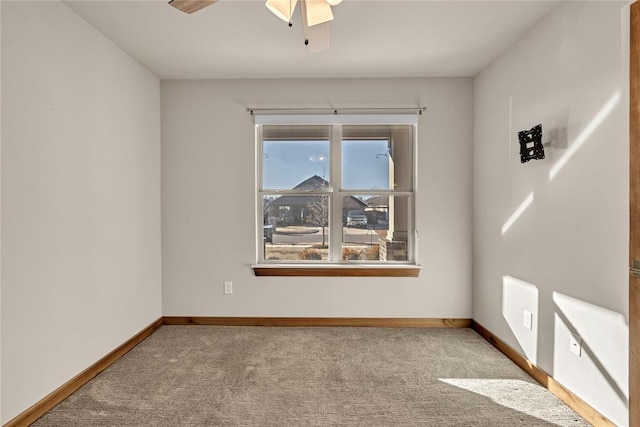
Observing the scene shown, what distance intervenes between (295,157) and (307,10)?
79.6 inches

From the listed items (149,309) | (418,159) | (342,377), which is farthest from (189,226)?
(418,159)

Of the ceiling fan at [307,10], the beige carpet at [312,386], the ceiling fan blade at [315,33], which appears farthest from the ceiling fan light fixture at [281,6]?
the beige carpet at [312,386]

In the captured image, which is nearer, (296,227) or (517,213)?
(517,213)

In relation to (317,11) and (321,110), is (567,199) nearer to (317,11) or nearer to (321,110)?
(317,11)

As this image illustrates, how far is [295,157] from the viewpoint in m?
3.61

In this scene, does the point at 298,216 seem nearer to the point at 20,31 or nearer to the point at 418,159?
the point at 418,159

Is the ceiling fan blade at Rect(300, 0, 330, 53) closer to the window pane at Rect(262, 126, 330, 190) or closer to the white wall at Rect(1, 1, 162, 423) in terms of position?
the white wall at Rect(1, 1, 162, 423)

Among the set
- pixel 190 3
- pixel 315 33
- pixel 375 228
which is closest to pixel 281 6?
pixel 315 33

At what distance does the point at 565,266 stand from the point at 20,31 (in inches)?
134

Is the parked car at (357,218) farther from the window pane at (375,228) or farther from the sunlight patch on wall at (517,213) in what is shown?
the sunlight patch on wall at (517,213)

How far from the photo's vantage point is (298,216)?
3.62m

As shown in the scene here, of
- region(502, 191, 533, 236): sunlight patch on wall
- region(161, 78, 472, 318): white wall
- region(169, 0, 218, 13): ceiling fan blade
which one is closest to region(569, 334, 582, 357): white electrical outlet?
region(502, 191, 533, 236): sunlight patch on wall

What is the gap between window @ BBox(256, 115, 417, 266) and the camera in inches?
141

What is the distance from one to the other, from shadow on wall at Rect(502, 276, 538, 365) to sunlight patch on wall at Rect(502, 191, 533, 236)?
1.32ft
